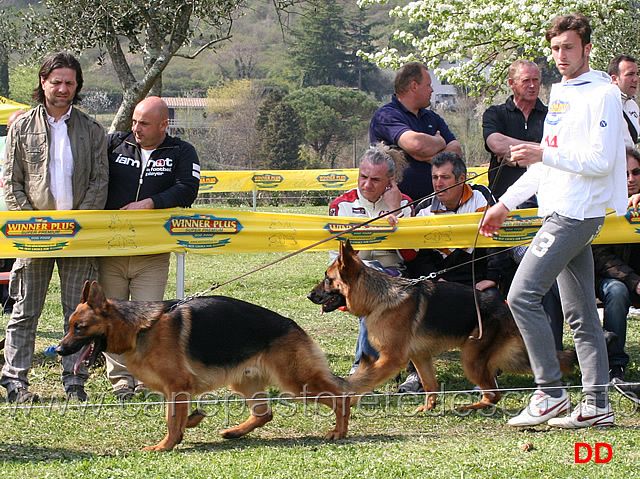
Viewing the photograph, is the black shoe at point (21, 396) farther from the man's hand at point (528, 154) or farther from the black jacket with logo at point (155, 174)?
the man's hand at point (528, 154)

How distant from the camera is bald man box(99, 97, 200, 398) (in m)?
5.28

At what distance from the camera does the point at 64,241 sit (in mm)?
5129

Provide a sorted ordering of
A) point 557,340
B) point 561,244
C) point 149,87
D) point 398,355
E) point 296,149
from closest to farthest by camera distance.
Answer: point 561,244 → point 398,355 → point 557,340 → point 149,87 → point 296,149

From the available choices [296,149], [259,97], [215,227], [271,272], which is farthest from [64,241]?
[259,97]

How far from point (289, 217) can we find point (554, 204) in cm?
233

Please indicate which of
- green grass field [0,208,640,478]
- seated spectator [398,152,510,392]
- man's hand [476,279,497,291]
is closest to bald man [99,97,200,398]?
green grass field [0,208,640,478]

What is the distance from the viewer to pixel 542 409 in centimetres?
421

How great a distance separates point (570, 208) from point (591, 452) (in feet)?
4.17

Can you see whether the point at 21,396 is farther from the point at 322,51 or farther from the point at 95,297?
the point at 322,51

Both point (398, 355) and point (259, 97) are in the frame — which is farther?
point (259, 97)

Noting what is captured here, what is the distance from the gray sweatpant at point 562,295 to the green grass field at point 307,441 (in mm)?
354

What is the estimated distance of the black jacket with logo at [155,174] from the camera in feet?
17.4

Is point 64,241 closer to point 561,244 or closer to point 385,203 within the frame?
point 385,203

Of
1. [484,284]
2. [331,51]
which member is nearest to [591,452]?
[484,284]
